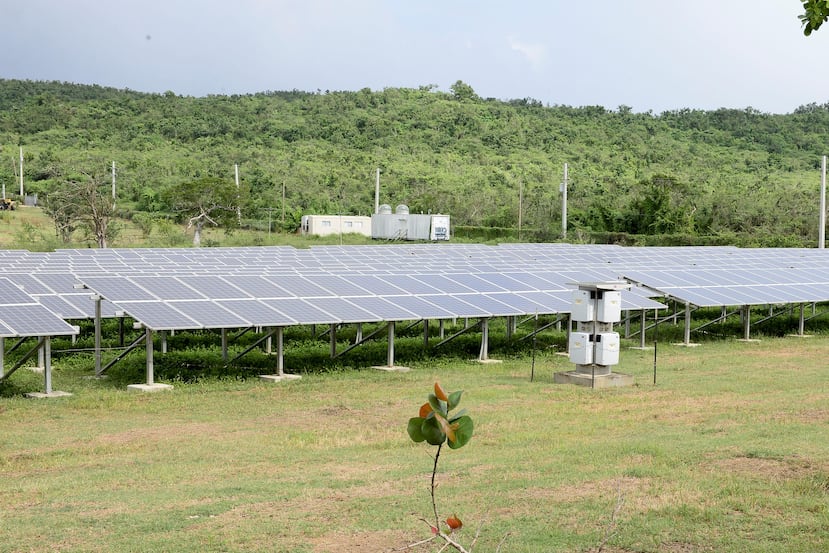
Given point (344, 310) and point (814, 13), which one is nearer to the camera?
point (814, 13)

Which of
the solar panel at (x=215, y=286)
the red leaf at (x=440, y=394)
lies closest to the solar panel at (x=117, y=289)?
the solar panel at (x=215, y=286)

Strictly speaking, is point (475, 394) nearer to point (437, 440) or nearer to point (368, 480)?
point (368, 480)

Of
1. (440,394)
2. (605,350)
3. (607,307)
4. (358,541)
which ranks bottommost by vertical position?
(358,541)

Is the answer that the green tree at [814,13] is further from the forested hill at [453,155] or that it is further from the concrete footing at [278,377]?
the forested hill at [453,155]

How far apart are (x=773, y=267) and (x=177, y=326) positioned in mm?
24187

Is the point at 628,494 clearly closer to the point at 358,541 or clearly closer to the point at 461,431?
the point at 358,541

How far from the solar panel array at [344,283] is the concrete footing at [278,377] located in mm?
1107

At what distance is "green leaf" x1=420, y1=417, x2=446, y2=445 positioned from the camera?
12.9ft

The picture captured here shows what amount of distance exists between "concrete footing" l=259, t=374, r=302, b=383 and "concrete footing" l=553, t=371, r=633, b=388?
17.2 ft

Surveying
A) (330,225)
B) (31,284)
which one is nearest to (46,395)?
(31,284)

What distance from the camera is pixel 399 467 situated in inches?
476

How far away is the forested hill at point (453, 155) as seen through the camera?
72.6 meters

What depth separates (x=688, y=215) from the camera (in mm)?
69625

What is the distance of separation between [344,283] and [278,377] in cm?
449
